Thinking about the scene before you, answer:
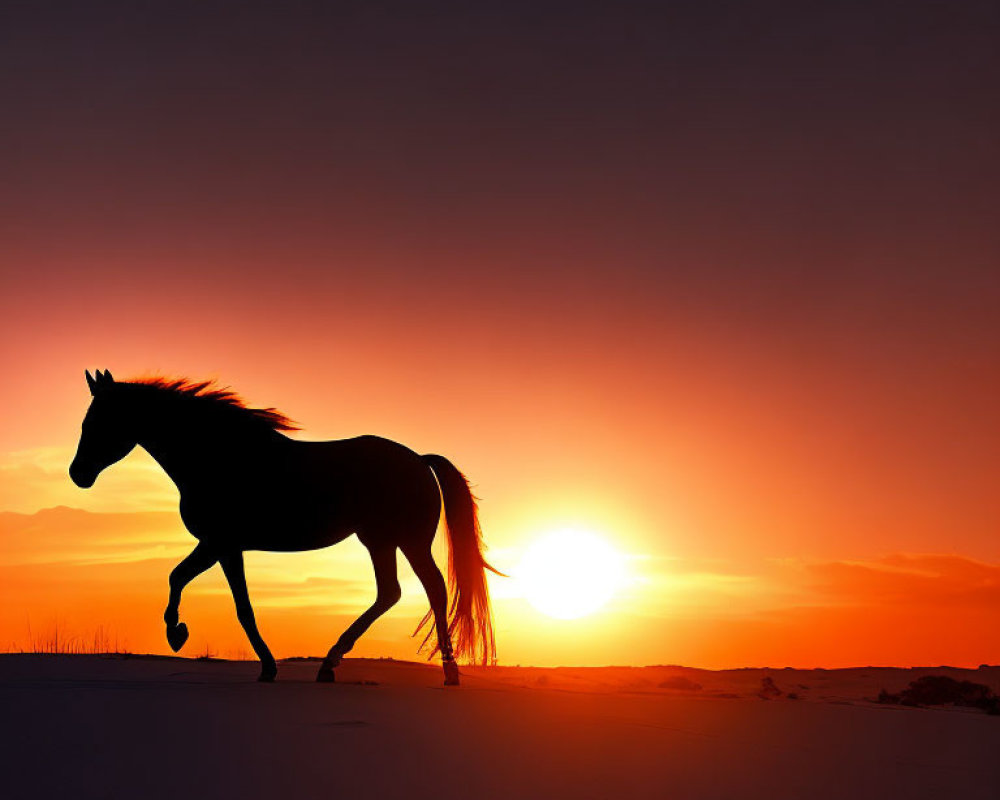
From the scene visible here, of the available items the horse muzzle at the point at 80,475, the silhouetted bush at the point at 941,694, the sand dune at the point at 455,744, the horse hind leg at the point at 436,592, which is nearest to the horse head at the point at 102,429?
the horse muzzle at the point at 80,475

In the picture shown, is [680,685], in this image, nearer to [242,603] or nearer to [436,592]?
[436,592]

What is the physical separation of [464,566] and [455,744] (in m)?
4.31

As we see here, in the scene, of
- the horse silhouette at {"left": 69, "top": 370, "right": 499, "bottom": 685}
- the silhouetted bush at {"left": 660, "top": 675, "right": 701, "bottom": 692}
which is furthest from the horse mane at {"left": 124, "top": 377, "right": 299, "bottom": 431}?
the silhouetted bush at {"left": 660, "top": 675, "right": 701, "bottom": 692}

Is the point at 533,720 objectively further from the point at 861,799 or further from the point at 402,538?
the point at 402,538

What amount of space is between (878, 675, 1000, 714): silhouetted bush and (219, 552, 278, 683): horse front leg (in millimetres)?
8427

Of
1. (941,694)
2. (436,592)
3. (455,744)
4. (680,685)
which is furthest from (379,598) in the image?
(941,694)

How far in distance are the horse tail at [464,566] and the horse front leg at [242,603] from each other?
1736 millimetres

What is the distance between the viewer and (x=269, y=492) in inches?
415

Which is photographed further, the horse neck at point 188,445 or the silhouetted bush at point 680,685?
the silhouetted bush at point 680,685

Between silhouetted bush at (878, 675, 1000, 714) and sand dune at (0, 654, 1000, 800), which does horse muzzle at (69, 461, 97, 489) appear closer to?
sand dune at (0, 654, 1000, 800)

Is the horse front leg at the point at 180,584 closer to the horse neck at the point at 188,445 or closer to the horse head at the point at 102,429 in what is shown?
the horse neck at the point at 188,445

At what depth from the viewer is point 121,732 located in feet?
22.0

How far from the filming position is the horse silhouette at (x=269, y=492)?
10.3 meters

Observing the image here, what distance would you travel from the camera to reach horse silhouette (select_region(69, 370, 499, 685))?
10.3m
